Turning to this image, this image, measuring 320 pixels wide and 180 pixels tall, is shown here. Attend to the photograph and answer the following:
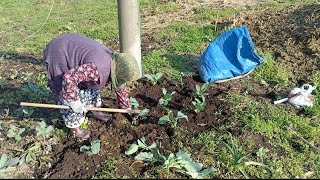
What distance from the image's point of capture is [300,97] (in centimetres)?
445

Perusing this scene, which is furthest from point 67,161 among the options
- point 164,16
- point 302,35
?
point 164,16

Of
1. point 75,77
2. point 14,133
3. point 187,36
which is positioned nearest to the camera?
point 75,77

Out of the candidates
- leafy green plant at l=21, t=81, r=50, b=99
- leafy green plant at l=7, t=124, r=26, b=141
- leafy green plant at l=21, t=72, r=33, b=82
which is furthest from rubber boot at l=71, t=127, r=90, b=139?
leafy green plant at l=21, t=72, r=33, b=82

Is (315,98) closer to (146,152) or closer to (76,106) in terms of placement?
(146,152)

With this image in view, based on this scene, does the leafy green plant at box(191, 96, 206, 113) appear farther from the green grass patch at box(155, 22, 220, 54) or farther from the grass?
the green grass patch at box(155, 22, 220, 54)

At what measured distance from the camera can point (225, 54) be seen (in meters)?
5.30

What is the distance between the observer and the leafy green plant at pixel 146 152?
11.9 ft

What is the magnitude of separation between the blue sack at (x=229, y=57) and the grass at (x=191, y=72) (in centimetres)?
19

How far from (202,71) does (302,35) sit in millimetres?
1675

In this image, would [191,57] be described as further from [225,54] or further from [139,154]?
[139,154]

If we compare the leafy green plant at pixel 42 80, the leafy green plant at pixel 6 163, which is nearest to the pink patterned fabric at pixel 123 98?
the leafy green plant at pixel 6 163

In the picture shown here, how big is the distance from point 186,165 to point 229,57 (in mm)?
2200

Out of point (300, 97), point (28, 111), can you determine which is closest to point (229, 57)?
point (300, 97)

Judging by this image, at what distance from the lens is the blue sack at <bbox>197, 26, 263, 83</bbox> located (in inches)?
200
